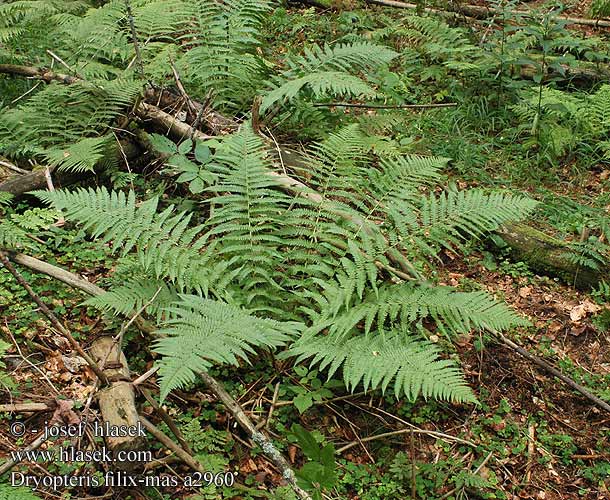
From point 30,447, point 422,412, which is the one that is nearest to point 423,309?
point 422,412

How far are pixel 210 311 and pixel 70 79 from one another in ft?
9.58

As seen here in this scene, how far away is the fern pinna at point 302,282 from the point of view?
294 centimetres

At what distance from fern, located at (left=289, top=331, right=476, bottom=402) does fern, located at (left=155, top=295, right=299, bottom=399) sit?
19 cm

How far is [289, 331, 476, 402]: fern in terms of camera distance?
287 centimetres

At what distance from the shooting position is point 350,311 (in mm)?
3223

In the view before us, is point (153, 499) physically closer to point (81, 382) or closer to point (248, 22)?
point (81, 382)

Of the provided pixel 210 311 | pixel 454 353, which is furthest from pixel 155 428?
pixel 454 353

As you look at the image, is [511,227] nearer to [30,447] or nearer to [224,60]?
[224,60]

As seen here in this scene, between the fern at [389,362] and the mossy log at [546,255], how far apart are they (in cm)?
156

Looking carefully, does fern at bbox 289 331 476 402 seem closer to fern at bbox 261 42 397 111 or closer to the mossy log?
the mossy log

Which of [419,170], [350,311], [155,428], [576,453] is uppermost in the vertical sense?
[419,170]

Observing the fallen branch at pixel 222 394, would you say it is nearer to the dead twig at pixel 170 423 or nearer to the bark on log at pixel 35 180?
the dead twig at pixel 170 423

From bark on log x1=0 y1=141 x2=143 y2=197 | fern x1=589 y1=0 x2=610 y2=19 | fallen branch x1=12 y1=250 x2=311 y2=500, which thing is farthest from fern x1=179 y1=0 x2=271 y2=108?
fern x1=589 y1=0 x2=610 y2=19

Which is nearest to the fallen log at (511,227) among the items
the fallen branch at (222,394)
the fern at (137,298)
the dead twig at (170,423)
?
the fallen branch at (222,394)
